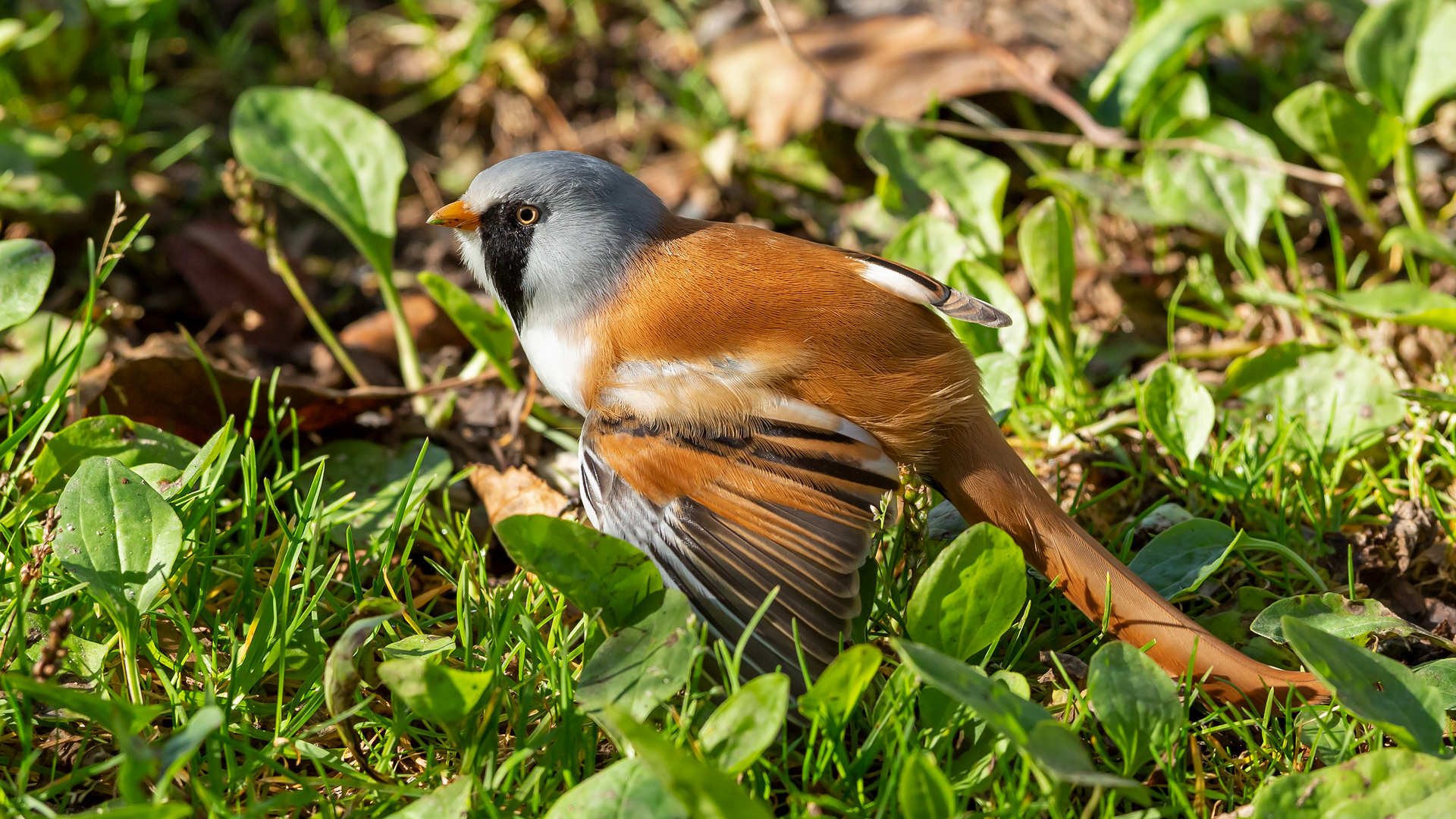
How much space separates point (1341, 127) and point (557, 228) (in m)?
2.80

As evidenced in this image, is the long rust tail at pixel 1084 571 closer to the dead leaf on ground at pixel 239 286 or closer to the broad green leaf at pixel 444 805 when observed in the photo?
the broad green leaf at pixel 444 805

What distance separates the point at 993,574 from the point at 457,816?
1139mm

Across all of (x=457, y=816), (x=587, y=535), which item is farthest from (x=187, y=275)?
(x=457, y=816)

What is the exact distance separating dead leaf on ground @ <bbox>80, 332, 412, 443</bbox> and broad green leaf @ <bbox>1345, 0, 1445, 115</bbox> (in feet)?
11.7

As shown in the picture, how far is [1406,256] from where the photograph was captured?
394 cm

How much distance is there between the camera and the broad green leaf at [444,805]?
1.96 m

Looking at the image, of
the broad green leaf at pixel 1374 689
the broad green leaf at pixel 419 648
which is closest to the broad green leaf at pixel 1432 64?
the broad green leaf at pixel 1374 689

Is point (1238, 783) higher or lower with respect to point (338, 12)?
lower

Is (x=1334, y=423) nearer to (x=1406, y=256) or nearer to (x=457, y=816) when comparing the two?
(x=1406, y=256)

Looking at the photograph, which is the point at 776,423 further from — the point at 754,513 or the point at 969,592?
the point at 969,592

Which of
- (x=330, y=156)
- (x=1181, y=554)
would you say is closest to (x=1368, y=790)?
(x=1181, y=554)

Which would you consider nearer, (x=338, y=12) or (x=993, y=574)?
(x=993, y=574)

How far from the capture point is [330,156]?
12.1ft

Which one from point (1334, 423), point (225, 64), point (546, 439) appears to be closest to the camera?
point (1334, 423)
